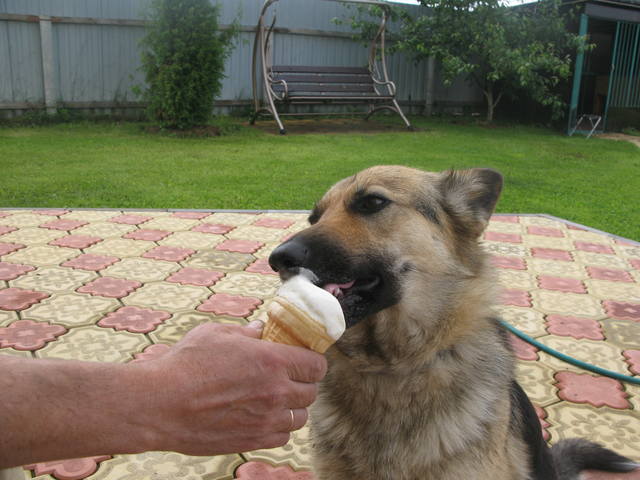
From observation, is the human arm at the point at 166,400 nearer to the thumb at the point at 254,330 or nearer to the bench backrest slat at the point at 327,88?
the thumb at the point at 254,330

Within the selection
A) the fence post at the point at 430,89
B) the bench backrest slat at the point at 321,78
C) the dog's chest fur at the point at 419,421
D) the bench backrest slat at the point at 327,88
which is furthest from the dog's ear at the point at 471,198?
the fence post at the point at 430,89

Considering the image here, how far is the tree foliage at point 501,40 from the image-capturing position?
1180cm

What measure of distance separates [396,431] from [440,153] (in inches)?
308

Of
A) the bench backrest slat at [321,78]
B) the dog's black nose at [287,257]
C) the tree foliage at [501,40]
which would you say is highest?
the tree foliage at [501,40]

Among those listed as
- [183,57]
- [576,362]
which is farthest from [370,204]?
[183,57]

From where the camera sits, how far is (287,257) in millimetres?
1619

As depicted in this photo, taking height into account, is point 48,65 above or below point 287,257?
above

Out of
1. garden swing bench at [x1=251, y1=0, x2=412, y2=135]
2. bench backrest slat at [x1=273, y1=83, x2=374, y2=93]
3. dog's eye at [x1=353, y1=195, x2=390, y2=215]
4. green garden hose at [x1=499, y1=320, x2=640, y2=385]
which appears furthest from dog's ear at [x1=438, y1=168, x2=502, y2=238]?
bench backrest slat at [x1=273, y1=83, x2=374, y2=93]

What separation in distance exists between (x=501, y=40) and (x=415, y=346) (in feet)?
37.6

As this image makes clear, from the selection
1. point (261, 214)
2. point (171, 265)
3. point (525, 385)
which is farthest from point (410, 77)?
point (525, 385)

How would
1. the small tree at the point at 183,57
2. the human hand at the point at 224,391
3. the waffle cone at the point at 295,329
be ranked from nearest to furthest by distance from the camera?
the human hand at the point at 224,391 → the waffle cone at the point at 295,329 → the small tree at the point at 183,57

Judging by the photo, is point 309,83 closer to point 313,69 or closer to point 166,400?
point 313,69

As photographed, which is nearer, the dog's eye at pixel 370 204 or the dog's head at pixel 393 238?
the dog's head at pixel 393 238

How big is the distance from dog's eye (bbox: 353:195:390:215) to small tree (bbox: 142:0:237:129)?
331 inches
